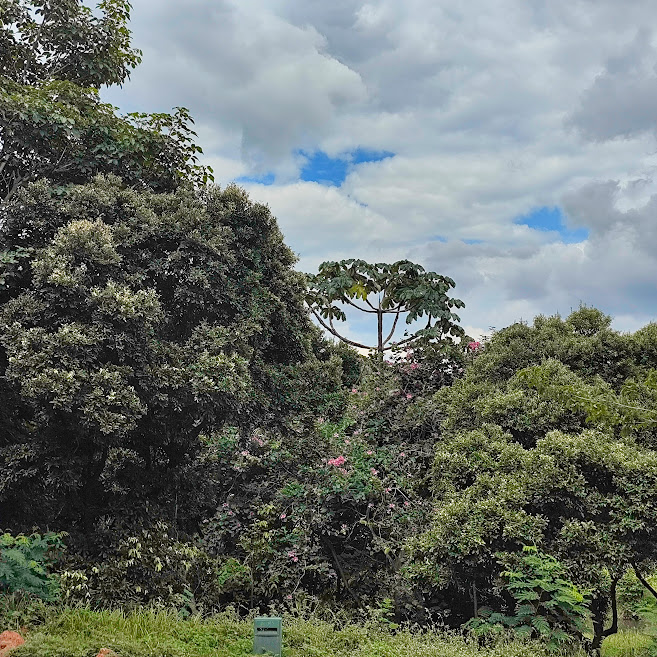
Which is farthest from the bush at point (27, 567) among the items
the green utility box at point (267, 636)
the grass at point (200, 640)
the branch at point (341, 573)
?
the branch at point (341, 573)

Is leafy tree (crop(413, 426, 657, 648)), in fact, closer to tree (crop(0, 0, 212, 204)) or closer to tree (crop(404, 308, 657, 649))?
tree (crop(404, 308, 657, 649))

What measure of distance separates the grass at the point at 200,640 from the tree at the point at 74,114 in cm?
556

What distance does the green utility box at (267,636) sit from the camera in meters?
5.76

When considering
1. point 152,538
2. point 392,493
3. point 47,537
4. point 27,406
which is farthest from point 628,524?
point 27,406

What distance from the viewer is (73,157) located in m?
9.09

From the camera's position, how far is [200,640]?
5.95 metres

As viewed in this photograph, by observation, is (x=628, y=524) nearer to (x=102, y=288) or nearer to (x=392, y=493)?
(x=392, y=493)

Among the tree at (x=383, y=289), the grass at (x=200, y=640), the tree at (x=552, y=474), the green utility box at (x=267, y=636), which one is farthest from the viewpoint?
the tree at (x=383, y=289)

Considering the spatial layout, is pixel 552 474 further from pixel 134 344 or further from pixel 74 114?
pixel 74 114

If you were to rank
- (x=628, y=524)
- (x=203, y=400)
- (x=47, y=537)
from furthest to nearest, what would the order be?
(x=203, y=400)
(x=47, y=537)
(x=628, y=524)

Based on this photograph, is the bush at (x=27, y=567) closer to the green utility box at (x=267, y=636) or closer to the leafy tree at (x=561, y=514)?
the green utility box at (x=267, y=636)

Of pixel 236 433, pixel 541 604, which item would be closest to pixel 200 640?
→ pixel 541 604

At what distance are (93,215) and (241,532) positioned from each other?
14.5ft

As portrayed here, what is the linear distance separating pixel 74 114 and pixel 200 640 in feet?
21.5
